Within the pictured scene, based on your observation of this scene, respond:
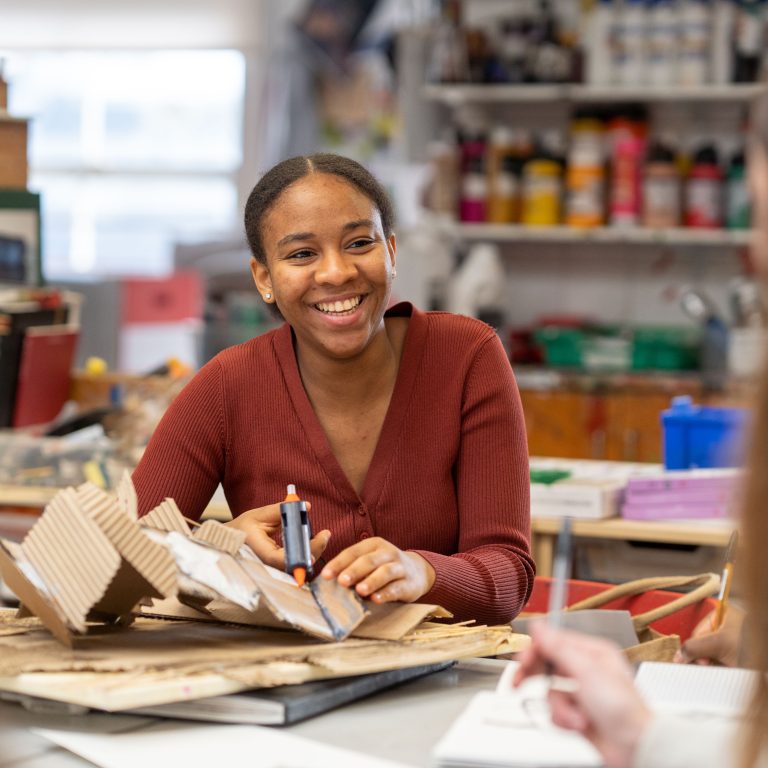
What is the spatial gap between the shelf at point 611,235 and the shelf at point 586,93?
49cm

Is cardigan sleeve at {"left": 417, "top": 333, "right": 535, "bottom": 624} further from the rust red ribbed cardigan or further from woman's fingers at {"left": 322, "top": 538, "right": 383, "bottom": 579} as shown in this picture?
woman's fingers at {"left": 322, "top": 538, "right": 383, "bottom": 579}

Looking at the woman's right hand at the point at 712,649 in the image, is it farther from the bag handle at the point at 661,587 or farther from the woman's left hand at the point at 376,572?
the woman's left hand at the point at 376,572

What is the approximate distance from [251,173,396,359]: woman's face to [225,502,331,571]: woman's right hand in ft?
1.04

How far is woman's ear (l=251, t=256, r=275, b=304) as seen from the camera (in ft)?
6.18

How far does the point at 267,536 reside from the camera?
154 centimetres

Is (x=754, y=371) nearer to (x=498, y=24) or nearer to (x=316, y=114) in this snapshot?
(x=498, y=24)

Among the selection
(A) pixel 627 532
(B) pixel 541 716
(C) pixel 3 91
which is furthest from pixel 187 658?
(C) pixel 3 91

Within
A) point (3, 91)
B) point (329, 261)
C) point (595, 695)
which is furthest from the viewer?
point (3, 91)

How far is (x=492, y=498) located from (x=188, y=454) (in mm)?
428

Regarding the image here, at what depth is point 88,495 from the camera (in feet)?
4.02

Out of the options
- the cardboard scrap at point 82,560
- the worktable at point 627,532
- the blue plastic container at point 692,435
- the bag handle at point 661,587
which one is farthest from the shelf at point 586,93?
the cardboard scrap at point 82,560

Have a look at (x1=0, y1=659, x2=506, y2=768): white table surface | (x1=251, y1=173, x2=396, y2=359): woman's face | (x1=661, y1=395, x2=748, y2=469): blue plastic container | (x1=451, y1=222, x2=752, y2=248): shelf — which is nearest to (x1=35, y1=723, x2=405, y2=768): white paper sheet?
(x1=0, y1=659, x2=506, y2=768): white table surface

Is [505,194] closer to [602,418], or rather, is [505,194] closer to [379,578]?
[602,418]

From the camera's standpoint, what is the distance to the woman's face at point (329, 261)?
5.77 feet
